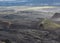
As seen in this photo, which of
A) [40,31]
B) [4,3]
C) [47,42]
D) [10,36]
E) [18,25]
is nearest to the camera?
[47,42]

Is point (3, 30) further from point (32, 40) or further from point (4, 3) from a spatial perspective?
point (4, 3)

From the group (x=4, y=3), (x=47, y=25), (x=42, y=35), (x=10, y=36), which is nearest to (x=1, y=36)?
(x=10, y=36)

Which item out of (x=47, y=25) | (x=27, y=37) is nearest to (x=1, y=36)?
(x=27, y=37)

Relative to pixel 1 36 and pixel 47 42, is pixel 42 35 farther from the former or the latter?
pixel 1 36

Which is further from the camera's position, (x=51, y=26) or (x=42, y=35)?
(x=51, y=26)

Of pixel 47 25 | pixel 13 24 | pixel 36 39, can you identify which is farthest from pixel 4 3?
pixel 36 39

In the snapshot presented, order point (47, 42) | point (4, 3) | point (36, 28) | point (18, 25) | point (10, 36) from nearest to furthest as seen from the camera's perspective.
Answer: point (47, 42) < point (10, 36) < point (36, 28) < point (18, 25) < point (4, 3)

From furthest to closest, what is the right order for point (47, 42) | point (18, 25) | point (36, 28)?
point (18, 25), point (36, 28), point (47, 42)

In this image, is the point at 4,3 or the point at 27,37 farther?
the point at 4,3

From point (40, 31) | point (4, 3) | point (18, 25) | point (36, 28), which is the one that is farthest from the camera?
point (4, 3)
